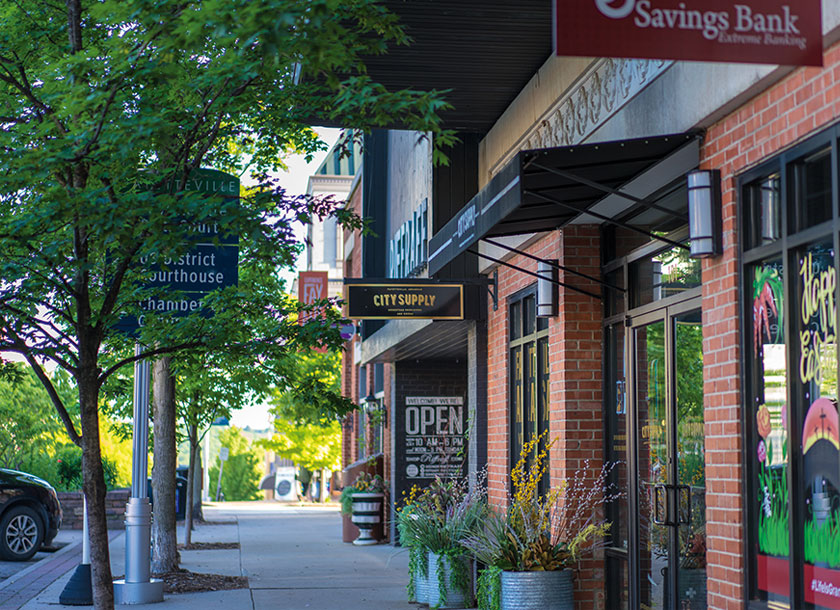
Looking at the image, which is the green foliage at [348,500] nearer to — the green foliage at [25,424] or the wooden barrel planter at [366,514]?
the wooden barrel planter at [366,514]

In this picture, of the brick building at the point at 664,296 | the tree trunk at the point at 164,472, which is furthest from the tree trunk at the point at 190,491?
the brick building at the point at 664,296

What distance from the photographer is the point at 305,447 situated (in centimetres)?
4316

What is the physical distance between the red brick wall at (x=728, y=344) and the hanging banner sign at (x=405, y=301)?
6.50 m

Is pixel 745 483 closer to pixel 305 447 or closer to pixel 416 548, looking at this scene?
pixel 416 548

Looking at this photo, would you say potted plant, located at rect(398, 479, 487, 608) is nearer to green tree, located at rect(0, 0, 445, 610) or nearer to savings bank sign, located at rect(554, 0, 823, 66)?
green tree, located at rect(0, 0, 445, 610)

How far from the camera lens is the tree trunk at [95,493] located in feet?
22.1

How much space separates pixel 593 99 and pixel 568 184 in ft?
4.12

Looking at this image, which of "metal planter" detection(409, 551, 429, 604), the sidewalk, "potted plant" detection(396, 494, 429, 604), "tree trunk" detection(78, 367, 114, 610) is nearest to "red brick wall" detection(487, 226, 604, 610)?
"potted plant" detection(396, 494, 429, 604)

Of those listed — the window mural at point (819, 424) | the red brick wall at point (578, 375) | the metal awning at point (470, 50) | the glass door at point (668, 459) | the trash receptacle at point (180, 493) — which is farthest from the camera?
the trash receptacle at point (180, 493)

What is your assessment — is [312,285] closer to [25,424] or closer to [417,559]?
[25,424]

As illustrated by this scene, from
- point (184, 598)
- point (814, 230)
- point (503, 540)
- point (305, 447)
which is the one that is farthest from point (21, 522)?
point (305, 447)

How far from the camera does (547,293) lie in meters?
10.4

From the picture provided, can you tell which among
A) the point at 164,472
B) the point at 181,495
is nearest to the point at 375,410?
the point at 181,495

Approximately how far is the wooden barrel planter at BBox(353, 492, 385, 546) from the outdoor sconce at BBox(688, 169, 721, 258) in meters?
13.5
